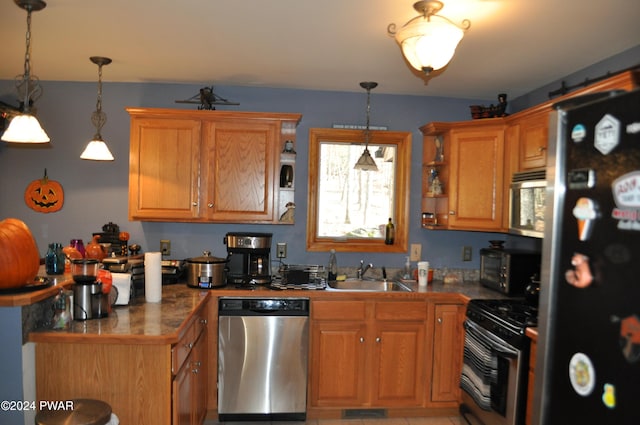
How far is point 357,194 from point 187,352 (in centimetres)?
202

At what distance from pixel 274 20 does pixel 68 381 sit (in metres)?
2.05

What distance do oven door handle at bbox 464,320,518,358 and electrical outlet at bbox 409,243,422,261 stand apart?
881 mm

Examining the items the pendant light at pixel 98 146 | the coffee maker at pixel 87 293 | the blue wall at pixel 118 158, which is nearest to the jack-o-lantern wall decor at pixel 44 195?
the blue wall at pixel 118 158

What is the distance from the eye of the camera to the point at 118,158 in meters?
3.63

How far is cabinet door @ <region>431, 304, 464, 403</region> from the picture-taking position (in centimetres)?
322

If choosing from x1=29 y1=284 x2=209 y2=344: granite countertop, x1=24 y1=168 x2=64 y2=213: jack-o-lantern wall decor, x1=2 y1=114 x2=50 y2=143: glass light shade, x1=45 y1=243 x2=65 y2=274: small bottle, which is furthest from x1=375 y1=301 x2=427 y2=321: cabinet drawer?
x1=24 y1=168 x2=64 y2=213: jack-o-lantern wall decor

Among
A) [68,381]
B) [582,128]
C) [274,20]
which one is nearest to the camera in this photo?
[582,128]

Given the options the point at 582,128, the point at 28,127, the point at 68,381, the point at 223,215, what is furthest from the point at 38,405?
the point at 582,128

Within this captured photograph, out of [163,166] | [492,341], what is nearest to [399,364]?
[492,341]

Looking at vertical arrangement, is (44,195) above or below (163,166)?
below

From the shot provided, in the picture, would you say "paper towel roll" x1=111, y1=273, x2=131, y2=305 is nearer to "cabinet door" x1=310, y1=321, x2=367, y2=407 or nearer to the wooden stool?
the wooden stool

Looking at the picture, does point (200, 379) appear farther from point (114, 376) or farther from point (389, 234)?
point (389, 234)

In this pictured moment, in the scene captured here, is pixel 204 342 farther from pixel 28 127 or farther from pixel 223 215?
pixel 28 127

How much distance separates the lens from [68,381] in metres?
1.98
